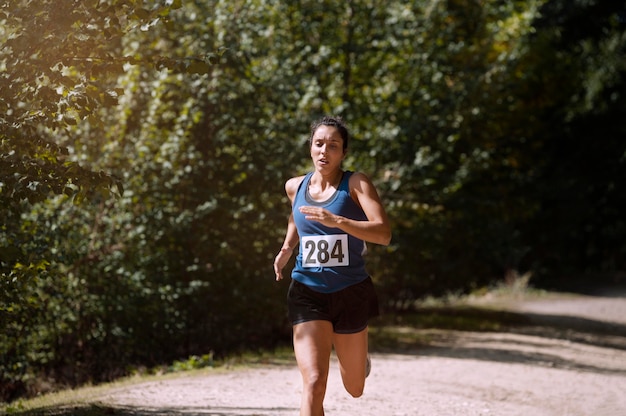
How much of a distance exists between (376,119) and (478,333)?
14.4ft

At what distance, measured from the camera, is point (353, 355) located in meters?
5.51

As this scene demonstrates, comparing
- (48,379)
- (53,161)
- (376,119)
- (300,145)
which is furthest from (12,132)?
(376,119)

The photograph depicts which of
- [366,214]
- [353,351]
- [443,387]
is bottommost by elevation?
[443,387]

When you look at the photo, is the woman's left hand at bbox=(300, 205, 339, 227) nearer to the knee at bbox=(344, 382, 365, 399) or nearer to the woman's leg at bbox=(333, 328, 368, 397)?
the woman's leg at bbox=(333, 328, 368, 397)

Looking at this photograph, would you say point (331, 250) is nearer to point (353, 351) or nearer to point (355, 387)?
point (353, 351)

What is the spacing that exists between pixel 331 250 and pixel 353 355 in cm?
68

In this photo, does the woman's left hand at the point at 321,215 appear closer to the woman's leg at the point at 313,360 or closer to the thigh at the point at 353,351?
the woman's leg at the point at 313,360

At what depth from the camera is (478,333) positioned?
15.9 metres

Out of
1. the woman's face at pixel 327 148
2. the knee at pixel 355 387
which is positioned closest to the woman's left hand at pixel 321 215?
the woman's face at pixel 327 148

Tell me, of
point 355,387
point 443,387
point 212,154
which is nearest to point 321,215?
point 355,387

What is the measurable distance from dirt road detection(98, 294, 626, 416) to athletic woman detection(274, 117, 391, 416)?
215cm

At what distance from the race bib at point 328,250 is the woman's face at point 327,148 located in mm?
447

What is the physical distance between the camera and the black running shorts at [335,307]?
17.7ft

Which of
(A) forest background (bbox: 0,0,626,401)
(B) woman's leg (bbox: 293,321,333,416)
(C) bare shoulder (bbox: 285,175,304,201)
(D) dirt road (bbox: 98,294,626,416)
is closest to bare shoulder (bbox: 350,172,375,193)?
(C) bare shoulder (bbox: 285,175,304,201)
